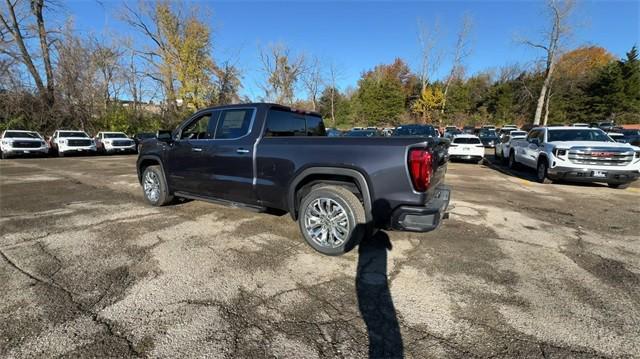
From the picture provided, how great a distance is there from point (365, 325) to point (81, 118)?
105 feet

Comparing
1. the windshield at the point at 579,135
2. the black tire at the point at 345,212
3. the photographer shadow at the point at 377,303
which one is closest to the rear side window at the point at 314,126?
the black tire at the point at 345,212

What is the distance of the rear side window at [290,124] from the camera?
4492 millimetres

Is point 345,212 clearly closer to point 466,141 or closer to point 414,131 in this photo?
point 414,131

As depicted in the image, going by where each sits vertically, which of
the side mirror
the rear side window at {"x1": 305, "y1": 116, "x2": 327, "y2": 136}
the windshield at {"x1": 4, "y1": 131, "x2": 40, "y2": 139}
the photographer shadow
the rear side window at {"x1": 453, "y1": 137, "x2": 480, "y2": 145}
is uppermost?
the windshield at {"x1": 4, "y1": 131, "x2": 40, "y2": 139}

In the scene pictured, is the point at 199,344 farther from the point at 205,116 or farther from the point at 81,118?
the point at 81,118

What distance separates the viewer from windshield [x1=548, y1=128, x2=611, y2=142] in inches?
354

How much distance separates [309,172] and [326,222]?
62 centimetres

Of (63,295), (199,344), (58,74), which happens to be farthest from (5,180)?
(58,74)

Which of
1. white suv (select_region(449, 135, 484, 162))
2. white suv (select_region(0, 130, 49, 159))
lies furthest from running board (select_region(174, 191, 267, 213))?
white suv (select_region(0, 130, 49, 159))

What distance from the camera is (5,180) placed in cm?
912

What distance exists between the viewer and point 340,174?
3.61m

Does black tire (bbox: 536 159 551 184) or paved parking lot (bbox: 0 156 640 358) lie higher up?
black tire (bbox: 536 159 551 184)

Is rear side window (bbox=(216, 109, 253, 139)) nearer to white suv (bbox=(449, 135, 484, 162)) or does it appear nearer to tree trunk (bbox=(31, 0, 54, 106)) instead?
white suv (bbox=(449, 135, 484, 162))

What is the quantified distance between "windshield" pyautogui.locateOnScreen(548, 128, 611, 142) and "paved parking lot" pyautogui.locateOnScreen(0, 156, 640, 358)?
4.55 m
